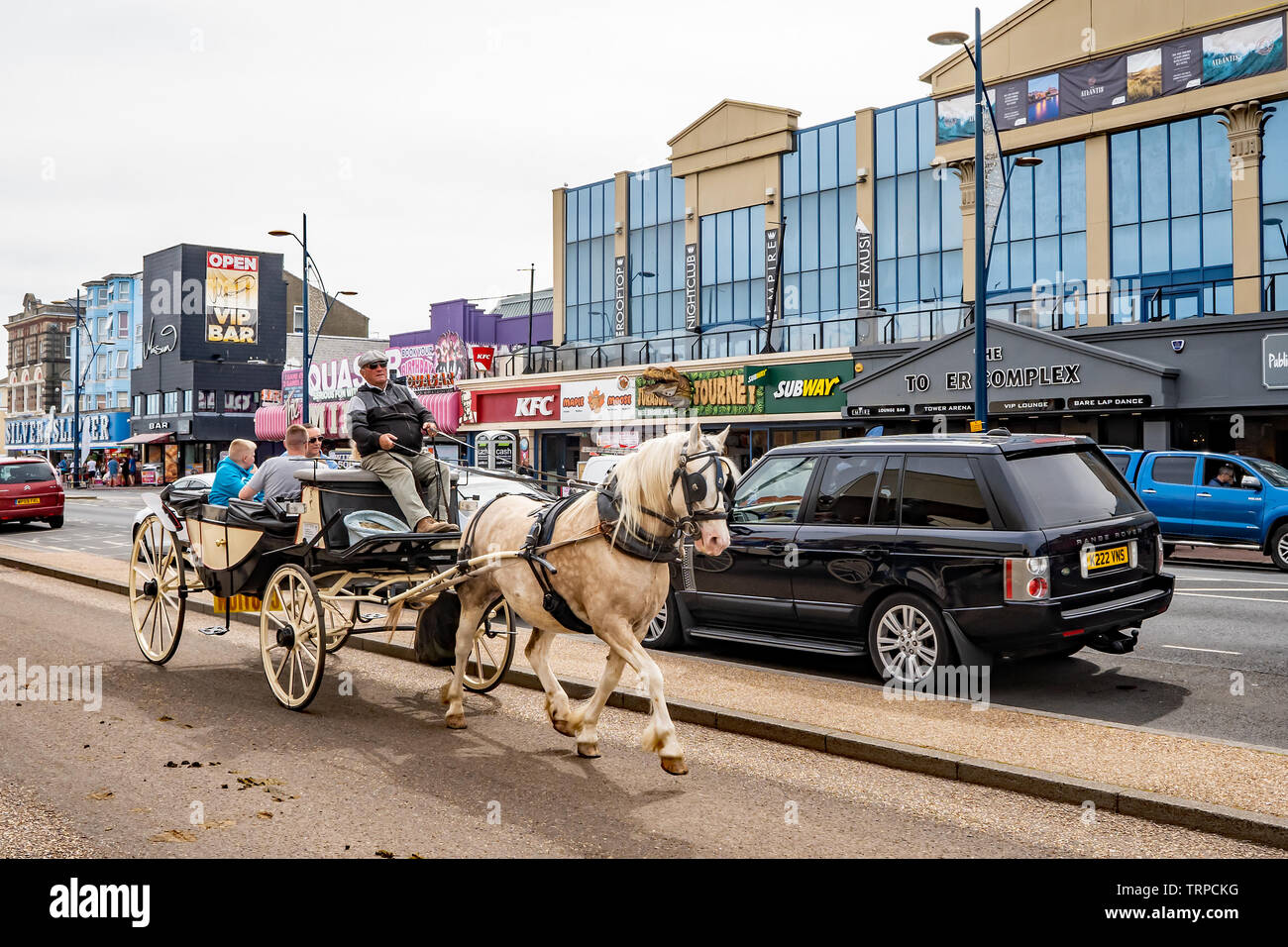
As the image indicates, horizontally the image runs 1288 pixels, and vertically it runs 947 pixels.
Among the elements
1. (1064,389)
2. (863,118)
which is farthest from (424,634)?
(863,118)

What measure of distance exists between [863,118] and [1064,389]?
13.1 meters

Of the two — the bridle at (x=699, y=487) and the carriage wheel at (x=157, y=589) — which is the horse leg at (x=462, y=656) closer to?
the bridle at (x=699, y=487)

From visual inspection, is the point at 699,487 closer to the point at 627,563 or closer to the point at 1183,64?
the point at 627,563

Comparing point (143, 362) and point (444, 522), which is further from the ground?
point (143, 362)

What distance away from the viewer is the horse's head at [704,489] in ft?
19.0

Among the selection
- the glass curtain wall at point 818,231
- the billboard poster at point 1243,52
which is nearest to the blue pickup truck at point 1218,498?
A: the billboard poster at point 1243,52

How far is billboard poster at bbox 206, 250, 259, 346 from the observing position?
83.6 m

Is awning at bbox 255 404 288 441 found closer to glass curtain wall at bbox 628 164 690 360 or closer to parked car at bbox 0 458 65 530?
glass curtain wall at bbox 628 164 690 360

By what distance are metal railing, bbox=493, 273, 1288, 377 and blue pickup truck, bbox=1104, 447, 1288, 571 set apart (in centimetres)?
711

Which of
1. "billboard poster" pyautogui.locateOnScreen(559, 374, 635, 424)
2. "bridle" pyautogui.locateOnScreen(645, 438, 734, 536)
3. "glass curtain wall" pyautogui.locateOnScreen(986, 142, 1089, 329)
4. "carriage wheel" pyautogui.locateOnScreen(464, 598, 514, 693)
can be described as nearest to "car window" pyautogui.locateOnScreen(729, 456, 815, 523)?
"carriage wheel" pyautogui.locateOnScreen(464, 598, 514, 693)

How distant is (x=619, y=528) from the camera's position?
20.3ft

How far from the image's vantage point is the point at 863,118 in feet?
115

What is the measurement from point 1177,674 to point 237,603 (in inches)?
311
